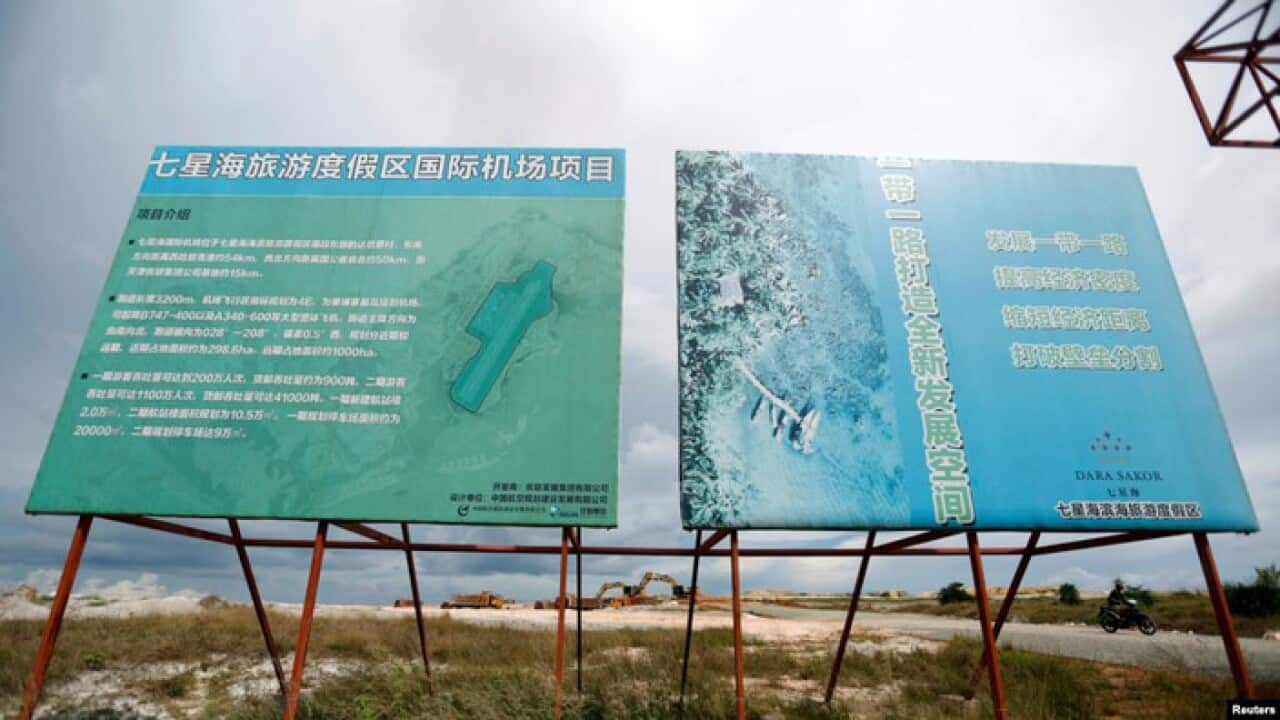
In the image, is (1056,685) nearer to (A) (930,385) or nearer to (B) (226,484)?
(A) (930,385)

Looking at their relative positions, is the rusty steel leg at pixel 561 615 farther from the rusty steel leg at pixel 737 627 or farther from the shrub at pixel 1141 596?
the shrub at pixel 1141 596

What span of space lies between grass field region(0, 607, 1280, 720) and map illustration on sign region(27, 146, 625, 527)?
309cm

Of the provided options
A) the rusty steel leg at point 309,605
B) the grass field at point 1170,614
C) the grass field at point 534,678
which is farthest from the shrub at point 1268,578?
the rusty steel leg at point 309,605

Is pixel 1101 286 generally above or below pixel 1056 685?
above

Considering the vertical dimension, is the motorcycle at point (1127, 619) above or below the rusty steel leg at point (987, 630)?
below

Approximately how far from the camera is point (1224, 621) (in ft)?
17.8

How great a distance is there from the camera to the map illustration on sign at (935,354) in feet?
18.5

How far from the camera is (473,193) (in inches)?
276

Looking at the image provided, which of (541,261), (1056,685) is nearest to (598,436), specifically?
(541,261)

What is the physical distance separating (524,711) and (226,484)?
4158 mm

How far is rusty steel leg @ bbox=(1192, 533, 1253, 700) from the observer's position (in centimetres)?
518

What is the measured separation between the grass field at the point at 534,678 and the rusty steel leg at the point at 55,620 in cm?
273

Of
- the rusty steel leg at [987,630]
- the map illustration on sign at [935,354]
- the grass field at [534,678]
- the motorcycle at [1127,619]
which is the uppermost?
the map illustration on sign at [935,354]

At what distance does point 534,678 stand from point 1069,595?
118 feet
